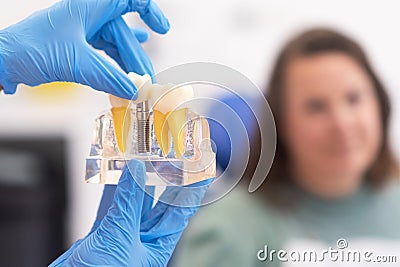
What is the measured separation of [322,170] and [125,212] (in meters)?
1.10

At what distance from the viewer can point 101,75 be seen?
84 cm

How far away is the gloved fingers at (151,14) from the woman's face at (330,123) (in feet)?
2.57

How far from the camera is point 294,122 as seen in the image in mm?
1755

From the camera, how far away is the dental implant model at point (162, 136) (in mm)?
778

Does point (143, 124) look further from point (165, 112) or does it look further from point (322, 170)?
point (322, 170)

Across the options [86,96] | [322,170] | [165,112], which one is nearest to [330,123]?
[322,170]

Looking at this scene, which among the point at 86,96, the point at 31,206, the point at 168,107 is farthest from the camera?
the point at 86,96

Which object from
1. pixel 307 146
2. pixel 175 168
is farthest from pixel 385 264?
pixel 175 168

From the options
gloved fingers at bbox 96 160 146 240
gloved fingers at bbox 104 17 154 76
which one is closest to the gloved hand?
gloved fingers at bbox 96 160 146 240

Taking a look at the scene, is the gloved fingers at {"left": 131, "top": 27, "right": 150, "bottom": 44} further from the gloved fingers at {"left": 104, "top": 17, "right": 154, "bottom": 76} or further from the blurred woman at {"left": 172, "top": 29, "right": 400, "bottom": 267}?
the blurred woman at {"left": 172, "top": 29, "right": 400, "bottom": 267}

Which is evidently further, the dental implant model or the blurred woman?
the blurred woman

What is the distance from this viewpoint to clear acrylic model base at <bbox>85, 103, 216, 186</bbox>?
0.80 m

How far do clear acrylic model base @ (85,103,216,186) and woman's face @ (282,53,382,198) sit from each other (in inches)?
37.3

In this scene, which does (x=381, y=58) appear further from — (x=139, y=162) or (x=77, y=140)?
(x=139, y=162)
